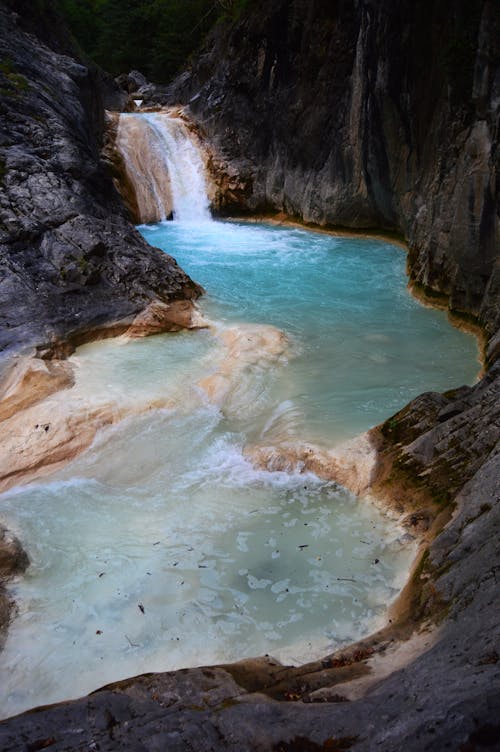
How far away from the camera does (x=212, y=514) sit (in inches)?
197

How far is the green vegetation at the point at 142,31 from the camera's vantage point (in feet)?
97.2

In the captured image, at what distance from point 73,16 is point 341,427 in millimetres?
39195

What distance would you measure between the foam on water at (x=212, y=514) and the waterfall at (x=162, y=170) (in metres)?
9.69

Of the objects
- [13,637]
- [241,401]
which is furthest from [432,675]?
[241,401]

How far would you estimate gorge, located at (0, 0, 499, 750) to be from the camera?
2357mm

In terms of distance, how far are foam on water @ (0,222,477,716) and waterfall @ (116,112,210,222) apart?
31.8ft

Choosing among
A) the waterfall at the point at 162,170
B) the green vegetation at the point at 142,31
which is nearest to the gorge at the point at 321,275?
the waterfall at the point at 162,170

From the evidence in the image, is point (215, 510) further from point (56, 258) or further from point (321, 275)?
point (321, 275)

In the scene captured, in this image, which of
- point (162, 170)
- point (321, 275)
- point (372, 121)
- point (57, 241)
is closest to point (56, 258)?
point (57, 241)

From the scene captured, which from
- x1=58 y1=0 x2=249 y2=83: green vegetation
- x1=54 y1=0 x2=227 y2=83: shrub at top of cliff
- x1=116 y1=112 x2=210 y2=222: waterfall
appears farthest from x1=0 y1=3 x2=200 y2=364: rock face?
x1=54 y1=0 x2=227 y2=83: shrub at top of cliff

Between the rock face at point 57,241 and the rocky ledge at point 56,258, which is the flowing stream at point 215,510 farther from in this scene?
the rock face at point 57,241

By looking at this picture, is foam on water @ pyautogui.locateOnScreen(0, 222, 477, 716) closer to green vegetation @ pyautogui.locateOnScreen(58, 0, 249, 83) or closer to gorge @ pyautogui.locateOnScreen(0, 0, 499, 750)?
gorge @ pyautogui.locateOnScreen(0, 0, 499, 750)

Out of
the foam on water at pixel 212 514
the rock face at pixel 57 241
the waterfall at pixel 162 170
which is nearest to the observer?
the foam on water at pixel 212 514

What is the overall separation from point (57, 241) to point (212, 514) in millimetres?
5699
